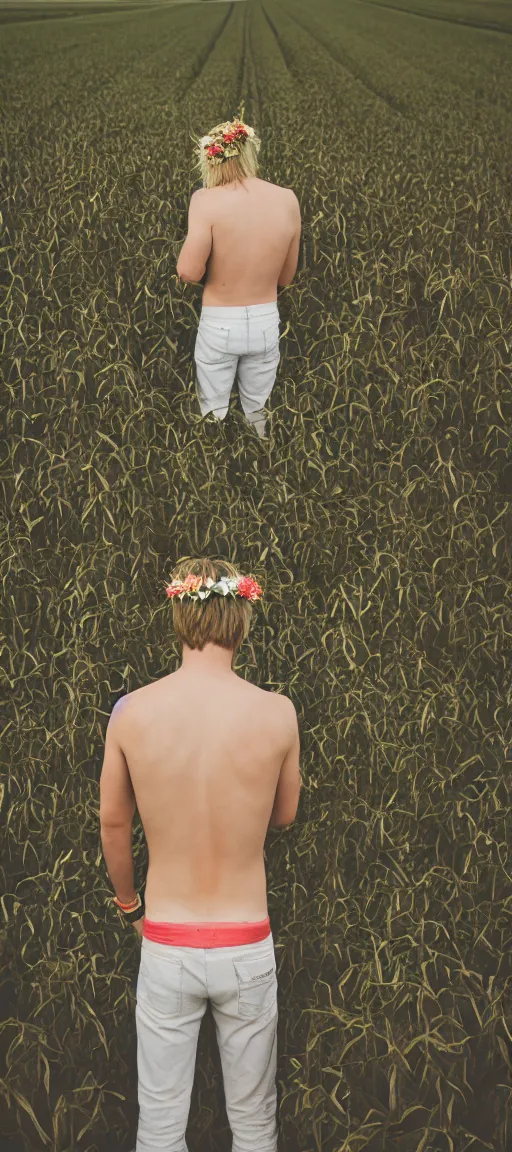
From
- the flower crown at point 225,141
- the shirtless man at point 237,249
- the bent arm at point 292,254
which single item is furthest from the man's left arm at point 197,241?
the bent arm at point 292,254

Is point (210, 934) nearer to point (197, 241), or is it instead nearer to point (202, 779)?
point (202, 779)

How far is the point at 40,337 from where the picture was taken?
15.4 ft

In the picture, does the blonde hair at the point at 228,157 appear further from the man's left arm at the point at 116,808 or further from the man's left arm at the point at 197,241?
the man's left arm at the point at 116,808

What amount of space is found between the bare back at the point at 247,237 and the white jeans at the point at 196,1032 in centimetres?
230

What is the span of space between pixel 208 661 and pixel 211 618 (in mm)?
82

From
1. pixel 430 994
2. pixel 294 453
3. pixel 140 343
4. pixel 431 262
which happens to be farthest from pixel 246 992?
pixel 431 262

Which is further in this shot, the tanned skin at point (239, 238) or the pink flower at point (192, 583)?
the tanned skin at point (239, 238)

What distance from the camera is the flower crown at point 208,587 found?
2.41m

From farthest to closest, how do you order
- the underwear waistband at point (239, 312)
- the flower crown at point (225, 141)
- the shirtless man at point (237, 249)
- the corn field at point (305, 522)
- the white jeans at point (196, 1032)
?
1. the underwear waistband at point (239, 312)
2. the shirtless man at point (237, 249)
3. the flower crown at point (225, 141)
4. the corn field at point (305, 522)
5. the white jeans at point (196, 1032)

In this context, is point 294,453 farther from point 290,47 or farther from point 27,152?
point 27,152

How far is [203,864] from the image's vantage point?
2.35 m

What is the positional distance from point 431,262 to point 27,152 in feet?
6.19

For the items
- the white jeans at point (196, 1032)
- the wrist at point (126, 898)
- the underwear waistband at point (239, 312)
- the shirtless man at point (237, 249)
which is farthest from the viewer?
the underwear waistband at point (239, 312)

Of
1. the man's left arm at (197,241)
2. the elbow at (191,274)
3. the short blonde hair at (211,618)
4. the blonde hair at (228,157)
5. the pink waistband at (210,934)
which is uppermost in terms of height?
the blonde hair at (228,157)
